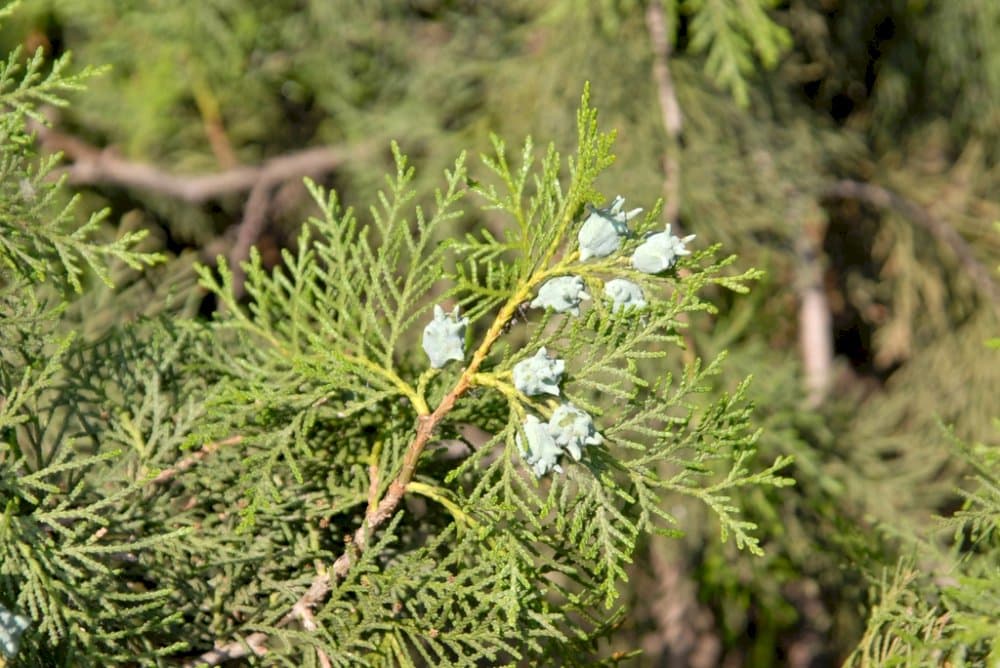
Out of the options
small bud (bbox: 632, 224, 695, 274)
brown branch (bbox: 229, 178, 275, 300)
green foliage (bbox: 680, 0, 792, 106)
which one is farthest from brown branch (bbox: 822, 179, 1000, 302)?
small bud (bbox: 632, 224, 695, 274)

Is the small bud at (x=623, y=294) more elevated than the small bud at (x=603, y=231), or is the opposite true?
the small bud at (x=603, y=231)

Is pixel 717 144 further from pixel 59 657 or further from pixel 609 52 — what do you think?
pixel 59 657

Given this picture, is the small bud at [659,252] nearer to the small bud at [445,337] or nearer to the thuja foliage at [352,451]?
the thuja foliage at [352,451]

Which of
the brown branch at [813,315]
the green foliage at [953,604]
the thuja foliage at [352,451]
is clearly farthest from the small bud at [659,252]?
the brown branch at [813,315]

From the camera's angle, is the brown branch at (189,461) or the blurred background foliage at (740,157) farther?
the blurred background foliage at (740,157)

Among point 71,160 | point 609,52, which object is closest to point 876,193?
point 609,52

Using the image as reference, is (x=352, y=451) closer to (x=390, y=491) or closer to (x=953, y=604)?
(x=390, y=491)

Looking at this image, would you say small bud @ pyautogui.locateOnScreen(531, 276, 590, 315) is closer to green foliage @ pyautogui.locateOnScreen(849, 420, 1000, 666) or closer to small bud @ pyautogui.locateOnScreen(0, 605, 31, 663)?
green foliage @ pyautogui.locateOnScreen(849, 420, 1000, 666)
